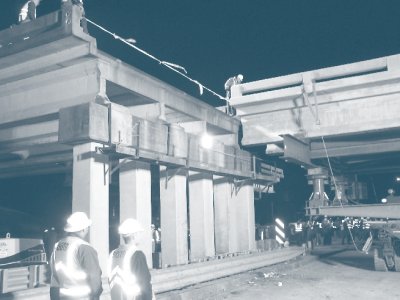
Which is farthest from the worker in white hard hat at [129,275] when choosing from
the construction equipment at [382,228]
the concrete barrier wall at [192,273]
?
the construction equipment at [382,228]

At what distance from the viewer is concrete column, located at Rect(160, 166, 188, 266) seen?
41.0ft

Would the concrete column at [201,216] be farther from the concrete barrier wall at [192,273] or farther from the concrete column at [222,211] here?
the concrete barrier wall at [192,273]

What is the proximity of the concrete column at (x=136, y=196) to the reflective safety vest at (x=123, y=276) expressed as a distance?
19.7 feet

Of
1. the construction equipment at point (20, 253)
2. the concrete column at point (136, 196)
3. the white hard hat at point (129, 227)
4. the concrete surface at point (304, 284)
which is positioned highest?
the concrete column at point (136, 196)

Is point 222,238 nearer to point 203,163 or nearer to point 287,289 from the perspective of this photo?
point 203,163

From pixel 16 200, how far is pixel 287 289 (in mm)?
19749

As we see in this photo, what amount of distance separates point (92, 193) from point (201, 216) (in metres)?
5.49

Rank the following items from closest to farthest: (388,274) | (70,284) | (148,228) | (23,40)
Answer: (70,284) → (23,40) → (148,228) → (388,274)

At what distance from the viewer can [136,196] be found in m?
11.1

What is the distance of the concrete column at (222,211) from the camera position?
51.2 feet

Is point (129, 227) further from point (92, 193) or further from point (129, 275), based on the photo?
point (92, 193)

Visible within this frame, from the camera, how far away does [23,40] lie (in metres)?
9.98

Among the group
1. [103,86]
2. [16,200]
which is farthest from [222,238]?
[16,200]

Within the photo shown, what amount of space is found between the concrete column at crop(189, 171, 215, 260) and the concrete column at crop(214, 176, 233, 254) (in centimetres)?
114
